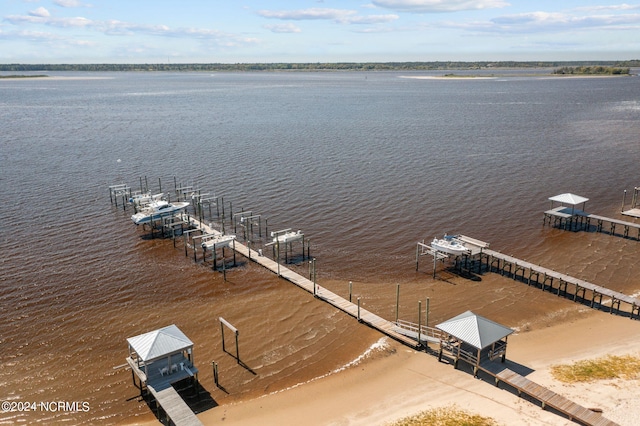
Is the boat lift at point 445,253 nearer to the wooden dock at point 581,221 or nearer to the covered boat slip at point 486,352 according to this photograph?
the covered boat slip at point 486,352

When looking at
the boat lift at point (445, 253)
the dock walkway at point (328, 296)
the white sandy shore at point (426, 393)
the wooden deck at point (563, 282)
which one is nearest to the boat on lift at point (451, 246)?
the boat lift at point (445, 253)

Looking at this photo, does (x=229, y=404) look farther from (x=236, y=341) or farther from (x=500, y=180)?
(x=500, y=180)

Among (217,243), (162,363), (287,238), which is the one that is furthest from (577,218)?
(162,363)

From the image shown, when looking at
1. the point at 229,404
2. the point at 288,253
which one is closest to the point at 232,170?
the point at 288,253

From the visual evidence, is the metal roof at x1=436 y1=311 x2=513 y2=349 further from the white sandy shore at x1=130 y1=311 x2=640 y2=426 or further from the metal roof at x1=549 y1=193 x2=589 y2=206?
the metal roof at x1=549 y1=193 x2=589 y2=206

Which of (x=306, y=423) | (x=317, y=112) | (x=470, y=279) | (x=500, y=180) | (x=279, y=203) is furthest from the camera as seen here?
(x=317, y=112)

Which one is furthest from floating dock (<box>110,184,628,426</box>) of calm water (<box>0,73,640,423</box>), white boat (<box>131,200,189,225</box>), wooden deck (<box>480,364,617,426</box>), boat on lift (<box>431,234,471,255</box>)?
calm water (<box>0,73,640,423</box>)
